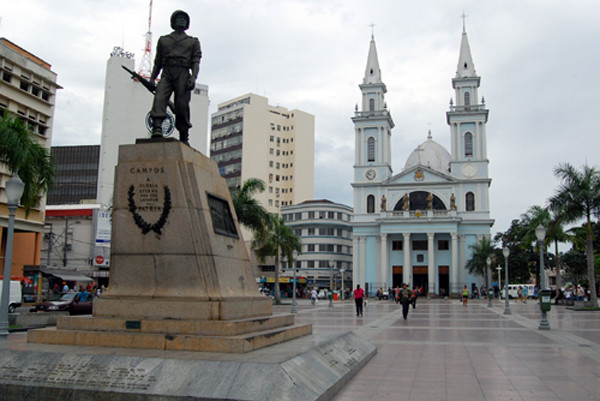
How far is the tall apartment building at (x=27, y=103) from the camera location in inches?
1660

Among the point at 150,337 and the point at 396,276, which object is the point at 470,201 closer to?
the point at 396,276

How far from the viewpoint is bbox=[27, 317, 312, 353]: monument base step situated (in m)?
7.12

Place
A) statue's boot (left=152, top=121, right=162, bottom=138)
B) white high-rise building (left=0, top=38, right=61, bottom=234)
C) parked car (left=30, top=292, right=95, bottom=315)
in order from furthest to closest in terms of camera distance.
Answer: white high-rise building (left=0, top=38, right=61, bottom=234), parked car (left=30, top=292, right=95, bottom=315), statue's boot (left=152, top=121, right=162, bottom=138)

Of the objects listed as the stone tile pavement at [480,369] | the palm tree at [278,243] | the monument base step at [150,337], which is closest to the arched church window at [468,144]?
the palm tree at [278,243]

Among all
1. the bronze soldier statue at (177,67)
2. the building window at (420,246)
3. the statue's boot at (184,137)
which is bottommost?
the statue's boot at (184,137)

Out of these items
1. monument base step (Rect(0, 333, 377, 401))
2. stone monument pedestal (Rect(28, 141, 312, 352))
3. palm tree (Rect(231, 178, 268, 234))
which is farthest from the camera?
palm tree (Rect(231, 178, 268, 234))

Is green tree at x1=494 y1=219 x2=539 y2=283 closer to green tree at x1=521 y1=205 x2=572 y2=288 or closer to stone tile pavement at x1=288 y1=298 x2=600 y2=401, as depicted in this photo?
green tree at x1=521 y1=205 x2=572 y2=288

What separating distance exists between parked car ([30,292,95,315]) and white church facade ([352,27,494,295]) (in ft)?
147

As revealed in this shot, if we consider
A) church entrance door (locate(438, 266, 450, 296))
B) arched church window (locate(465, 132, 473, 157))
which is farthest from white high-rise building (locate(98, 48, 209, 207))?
church entrance door (locate(438, 266, 450, 296))

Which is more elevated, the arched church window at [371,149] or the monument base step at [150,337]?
the arched church window at [371,149]

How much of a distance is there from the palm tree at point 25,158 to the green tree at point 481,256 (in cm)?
4993

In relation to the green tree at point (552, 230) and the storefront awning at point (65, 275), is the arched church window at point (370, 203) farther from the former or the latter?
the storefront awning at point (65, 275)

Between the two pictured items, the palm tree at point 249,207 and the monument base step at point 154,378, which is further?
the palm tree at point 249,207

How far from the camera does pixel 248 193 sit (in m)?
35.8
